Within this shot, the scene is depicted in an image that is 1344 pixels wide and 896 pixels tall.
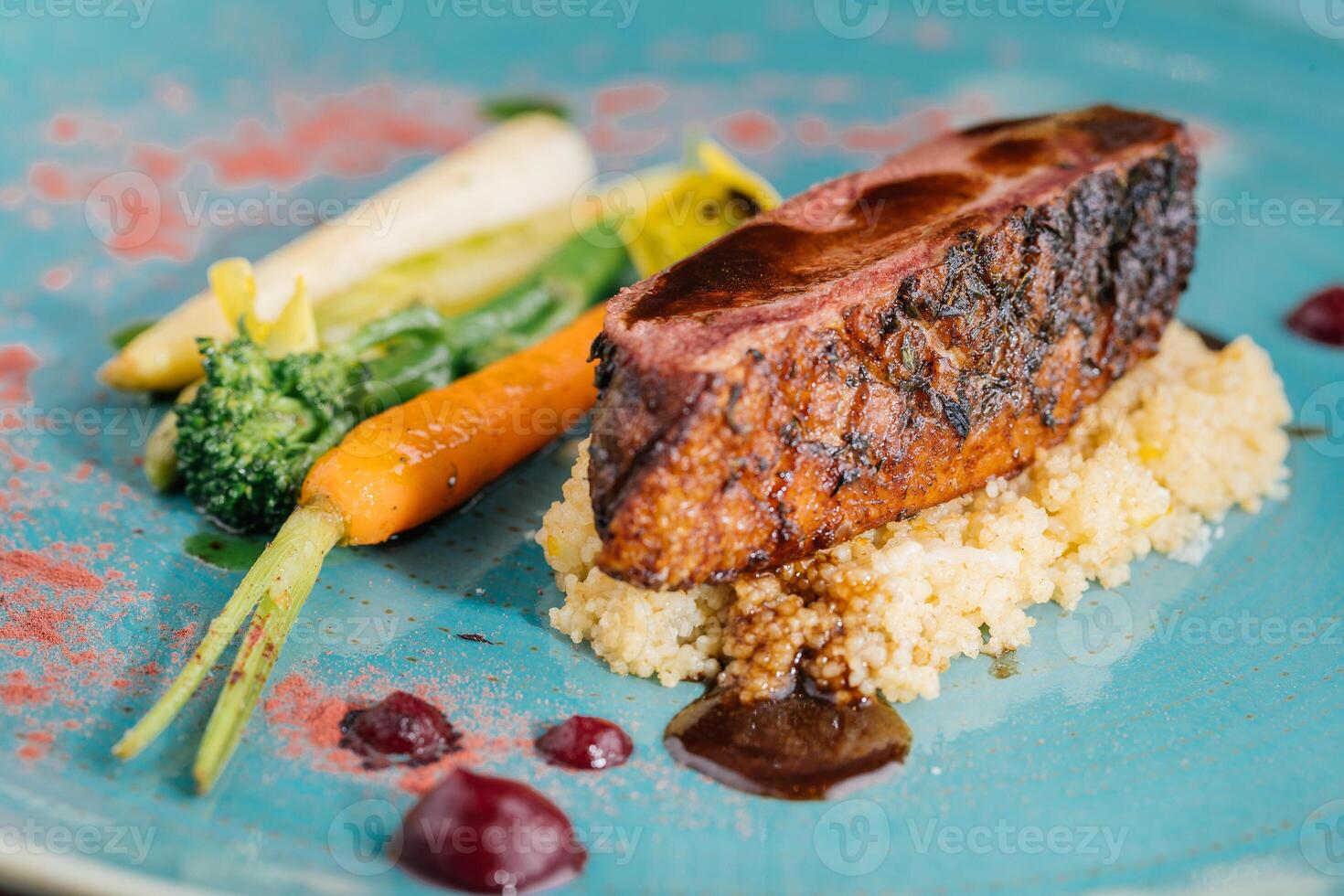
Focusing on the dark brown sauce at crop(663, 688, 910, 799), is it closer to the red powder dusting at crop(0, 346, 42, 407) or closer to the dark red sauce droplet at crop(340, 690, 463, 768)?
the dark red sauce droplet at crop(340, 690, 463, 768)

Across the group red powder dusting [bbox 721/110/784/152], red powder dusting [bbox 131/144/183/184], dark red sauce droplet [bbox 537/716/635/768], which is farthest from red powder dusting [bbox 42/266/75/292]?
dark red sauce droplet [bbox 537/716/635/768]

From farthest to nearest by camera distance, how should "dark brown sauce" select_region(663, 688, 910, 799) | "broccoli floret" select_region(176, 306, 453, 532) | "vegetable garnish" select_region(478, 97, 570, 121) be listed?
"vegetable garnish" select_region(478, 97, 570, 121) < "broccoli floret" select_region(176, 306, 453, 532) < "dark brown sauce" select_region(663, 688, 910, 799)

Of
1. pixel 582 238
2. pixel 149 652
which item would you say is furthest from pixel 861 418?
pixel 582 238

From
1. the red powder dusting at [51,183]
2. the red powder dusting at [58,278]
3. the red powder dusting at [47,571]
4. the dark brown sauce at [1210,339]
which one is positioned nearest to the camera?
the red powder dusting at [47,571]

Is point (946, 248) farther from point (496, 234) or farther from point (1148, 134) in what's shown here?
point (496, 234)

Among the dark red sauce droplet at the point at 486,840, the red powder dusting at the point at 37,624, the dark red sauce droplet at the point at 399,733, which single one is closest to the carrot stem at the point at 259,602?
the dark red sauce droplet at the point at 399,733

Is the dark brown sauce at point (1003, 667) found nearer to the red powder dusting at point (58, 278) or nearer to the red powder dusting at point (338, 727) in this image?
the red powder dusting at point (338, 727)
